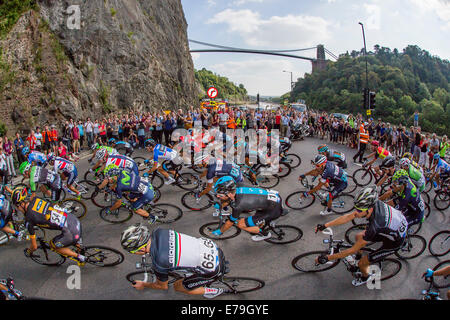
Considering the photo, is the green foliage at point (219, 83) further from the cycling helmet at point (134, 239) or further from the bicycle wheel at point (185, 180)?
the cycling helmet at point (134, 239)

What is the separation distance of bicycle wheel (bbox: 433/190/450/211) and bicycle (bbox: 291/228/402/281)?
13.1 feet

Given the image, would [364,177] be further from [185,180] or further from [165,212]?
[165,212]

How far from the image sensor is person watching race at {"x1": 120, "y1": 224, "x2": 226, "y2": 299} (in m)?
4.10

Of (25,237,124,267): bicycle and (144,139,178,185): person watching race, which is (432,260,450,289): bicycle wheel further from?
(144,139,178,185): person watching race

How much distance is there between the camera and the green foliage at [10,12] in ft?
52.6

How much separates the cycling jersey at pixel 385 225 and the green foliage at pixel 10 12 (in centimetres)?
1940

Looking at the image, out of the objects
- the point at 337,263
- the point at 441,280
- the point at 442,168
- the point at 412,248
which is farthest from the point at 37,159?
the point at 442,168

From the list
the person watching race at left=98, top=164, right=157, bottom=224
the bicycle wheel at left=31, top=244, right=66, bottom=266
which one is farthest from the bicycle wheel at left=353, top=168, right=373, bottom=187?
the bicycle wheel at left=31, top=244, right=66, bottom=266

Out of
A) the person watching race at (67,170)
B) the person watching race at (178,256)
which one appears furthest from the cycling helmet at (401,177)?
the person watching race at (67,170)

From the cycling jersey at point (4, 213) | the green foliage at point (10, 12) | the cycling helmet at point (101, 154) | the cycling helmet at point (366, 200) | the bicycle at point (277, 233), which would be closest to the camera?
the cycling helmet at point (366, 200)
